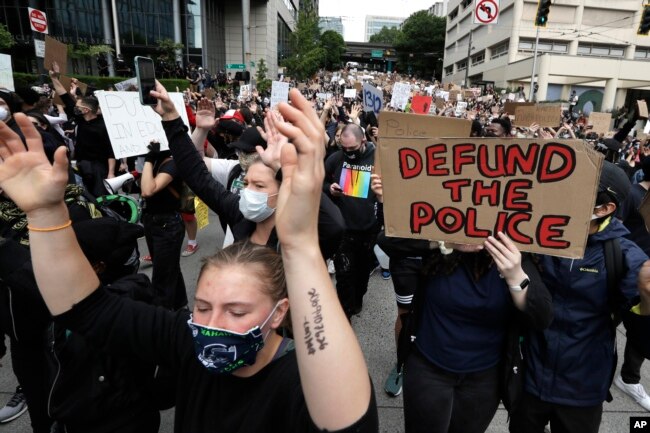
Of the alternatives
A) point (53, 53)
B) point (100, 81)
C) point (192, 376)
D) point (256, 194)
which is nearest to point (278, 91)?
point (53, 53)

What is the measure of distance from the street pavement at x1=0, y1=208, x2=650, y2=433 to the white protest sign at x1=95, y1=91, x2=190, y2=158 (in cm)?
171

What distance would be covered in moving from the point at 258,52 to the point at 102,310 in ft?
140

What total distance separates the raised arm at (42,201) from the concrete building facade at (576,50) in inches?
1835

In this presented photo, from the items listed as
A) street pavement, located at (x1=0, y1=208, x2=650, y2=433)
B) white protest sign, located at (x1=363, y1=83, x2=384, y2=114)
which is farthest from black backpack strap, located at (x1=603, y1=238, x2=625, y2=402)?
white protest sign, located at (x1=363, y1=83, x2=384, y2=114)

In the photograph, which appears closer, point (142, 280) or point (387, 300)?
point (142, 280)

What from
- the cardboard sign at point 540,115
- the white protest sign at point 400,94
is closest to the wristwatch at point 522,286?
the cardboard sign at point 540,115

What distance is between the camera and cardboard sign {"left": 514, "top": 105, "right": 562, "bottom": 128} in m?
7.26

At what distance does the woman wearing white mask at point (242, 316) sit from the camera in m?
0.90

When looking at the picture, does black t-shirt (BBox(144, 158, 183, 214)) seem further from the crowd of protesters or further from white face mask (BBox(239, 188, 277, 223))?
white face mask (BBox(239, 188, 277, 223))

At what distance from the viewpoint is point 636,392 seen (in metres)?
3.13

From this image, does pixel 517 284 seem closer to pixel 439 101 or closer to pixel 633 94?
pixel 439 101

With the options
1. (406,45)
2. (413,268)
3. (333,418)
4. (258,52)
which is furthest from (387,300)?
(406,45)

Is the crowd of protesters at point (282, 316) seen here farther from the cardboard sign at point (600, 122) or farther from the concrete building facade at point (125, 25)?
the concrete building facade at point (125, 25)

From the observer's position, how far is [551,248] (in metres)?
1.63
